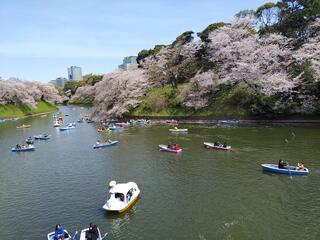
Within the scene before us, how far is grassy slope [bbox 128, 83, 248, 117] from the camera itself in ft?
246

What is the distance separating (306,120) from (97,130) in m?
42.9

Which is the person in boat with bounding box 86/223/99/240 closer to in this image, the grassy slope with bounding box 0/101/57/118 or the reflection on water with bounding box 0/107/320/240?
the reflection on water with bounding box 0/107/320/240

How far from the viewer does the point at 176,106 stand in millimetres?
83500

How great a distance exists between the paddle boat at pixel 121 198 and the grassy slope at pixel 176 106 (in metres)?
47.5

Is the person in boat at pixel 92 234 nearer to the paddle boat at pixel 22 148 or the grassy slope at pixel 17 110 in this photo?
the paddle boat at pixel 22 148

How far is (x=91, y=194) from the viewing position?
104ft

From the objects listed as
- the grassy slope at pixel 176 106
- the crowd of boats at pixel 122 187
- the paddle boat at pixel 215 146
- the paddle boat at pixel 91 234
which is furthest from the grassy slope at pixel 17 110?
the paddle boat at pixel 91 234

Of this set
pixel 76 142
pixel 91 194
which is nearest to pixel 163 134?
pixel 76 142

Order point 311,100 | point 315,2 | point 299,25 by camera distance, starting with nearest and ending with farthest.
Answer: point 311,100 → point 315,2 → point 299,25

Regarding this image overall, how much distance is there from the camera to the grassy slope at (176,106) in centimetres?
7512

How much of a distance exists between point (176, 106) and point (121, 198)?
2237 inches

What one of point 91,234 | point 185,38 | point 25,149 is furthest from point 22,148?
point 185,38

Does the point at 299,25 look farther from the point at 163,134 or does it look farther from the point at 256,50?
the point at 163,134

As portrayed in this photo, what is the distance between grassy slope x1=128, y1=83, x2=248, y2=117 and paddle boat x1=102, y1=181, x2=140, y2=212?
47485 millimetres
